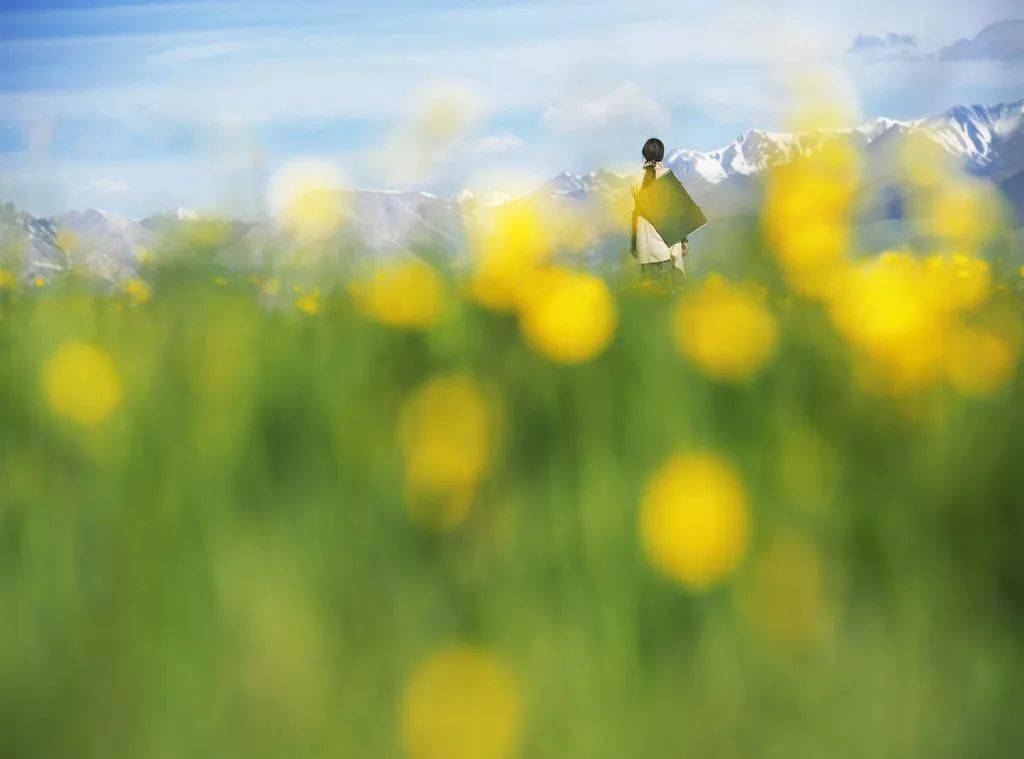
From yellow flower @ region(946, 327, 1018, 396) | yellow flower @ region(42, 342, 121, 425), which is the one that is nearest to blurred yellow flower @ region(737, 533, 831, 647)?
yellow flower @ region(946, 327, 1018, 396)

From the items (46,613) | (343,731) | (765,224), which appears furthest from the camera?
(765,224)

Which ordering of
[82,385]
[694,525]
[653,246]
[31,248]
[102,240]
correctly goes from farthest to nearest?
[653,246], [31,248], [102,240], [82,385], [694,525]

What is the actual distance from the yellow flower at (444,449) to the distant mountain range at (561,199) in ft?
1.41

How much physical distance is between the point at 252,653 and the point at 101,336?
3.84 ft

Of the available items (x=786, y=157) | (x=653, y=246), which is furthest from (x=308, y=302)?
(x=653, y=246)

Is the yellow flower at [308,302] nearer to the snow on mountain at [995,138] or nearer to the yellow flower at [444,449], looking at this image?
the yellow flower at [444,449]

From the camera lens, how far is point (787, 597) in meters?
0.87

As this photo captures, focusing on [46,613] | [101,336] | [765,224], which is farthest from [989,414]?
[101,336]

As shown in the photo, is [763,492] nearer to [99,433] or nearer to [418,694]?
[418,694]

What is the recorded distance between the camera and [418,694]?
28.9 inches

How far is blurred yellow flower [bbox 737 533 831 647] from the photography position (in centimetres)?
84

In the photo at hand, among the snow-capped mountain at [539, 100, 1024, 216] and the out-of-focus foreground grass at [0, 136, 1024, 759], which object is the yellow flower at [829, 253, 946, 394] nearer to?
the out-of-focus foreground grass at [0, 136, 1024, 759]

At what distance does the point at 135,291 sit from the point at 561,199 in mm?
1567

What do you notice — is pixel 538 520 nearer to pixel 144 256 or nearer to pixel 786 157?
pixel 786 157
